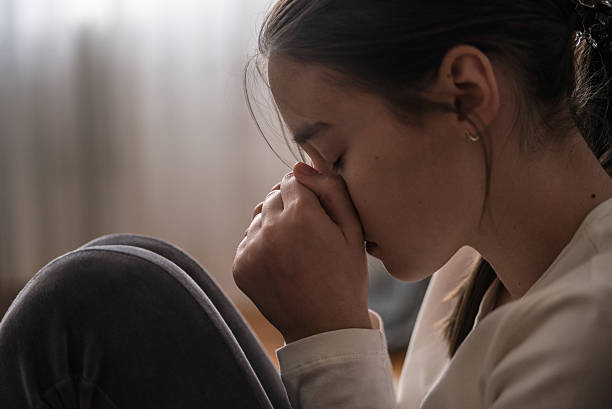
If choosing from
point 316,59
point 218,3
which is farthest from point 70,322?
point 218,3

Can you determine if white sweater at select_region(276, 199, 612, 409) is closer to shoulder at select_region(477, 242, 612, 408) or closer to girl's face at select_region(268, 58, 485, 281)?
shoulder at select_region(477, 242, 612, 408)

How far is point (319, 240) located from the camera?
82cm

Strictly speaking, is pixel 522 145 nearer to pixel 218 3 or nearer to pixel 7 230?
pixel 218 3

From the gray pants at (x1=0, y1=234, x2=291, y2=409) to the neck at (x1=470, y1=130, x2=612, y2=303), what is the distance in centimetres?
33

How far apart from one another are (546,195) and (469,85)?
147mm

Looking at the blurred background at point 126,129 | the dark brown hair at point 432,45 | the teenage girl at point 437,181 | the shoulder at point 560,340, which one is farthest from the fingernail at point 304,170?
the blurred background at point 126,129

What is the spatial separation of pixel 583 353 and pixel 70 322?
53 cm

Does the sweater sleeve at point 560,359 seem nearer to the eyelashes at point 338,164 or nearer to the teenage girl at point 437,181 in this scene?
the teenage girl at point 437,181

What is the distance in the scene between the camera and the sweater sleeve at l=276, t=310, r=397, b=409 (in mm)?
763

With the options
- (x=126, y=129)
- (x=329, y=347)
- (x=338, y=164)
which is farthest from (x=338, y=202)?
(x=126, y=129)

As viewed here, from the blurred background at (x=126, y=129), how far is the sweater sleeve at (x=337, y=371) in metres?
1.64

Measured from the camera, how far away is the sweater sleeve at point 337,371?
76cm

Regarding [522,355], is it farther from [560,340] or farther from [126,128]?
[126,128]

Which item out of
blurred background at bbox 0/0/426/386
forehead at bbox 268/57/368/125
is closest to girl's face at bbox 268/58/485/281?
forehead at bbox 268/57/368/125
